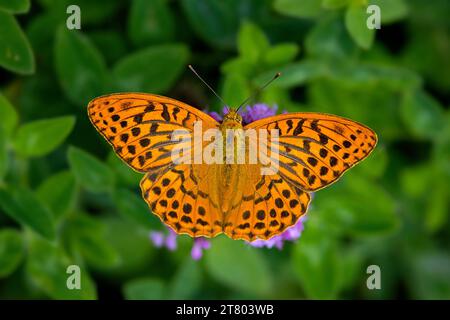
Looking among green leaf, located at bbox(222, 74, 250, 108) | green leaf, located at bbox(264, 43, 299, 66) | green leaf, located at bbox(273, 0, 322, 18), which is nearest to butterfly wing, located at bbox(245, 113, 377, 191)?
green leaf, located at bbox(222, 74, 250, 108)

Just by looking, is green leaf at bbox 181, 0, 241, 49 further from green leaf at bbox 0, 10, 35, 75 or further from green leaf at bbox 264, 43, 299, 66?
green leaf at bbox 0, 10, 35, 75

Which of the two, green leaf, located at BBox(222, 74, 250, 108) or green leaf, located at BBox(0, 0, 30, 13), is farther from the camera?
green leaf, located at BBox(222, 74, 250, 108)

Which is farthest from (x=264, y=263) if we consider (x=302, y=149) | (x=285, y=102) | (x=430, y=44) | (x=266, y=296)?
(x=430, y=44)

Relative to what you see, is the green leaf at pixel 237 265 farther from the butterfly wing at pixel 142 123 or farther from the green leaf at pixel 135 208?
the butterfly wing at pixel 142 123

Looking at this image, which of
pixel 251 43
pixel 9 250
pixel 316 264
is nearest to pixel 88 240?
pixel 9 250

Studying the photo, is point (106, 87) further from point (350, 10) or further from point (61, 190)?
point (350, 10)

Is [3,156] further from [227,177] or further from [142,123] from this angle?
[227,177]
